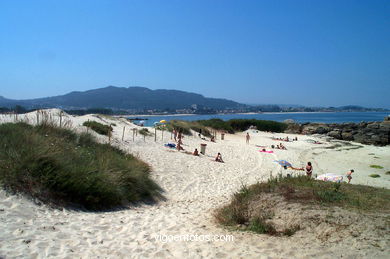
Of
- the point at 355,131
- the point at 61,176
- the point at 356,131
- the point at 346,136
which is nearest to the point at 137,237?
the point at 61,176

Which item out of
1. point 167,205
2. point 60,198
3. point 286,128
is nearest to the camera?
point 60,198

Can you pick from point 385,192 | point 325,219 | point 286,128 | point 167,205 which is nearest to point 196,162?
point 167,205

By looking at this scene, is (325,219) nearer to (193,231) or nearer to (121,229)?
(193,231)

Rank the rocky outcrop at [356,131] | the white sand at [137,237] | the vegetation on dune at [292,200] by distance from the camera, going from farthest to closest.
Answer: the rocky outcrop at [356,131]
the vegetation on dune at [292,200]
the white sand at [137,237]

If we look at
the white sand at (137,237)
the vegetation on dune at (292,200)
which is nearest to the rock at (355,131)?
the vegetation on dune at (292,200)

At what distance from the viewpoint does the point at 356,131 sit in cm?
4038

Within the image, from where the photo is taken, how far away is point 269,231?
468 centimetres

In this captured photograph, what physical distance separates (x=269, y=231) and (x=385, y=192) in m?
→ 3.85

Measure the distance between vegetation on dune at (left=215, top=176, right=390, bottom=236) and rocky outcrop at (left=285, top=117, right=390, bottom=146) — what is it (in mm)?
32562

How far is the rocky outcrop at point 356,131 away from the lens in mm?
34641

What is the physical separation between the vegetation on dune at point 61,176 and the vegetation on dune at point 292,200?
8.67ft

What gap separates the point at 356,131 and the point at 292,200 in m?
41.1

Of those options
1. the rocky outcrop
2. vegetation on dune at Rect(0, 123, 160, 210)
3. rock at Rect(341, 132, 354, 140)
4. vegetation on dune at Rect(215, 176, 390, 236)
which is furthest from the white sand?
rock at Rect(341, 132, 354, 140)

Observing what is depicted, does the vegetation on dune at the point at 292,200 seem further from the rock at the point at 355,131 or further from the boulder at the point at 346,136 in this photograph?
the boulder at the point at 346,136
